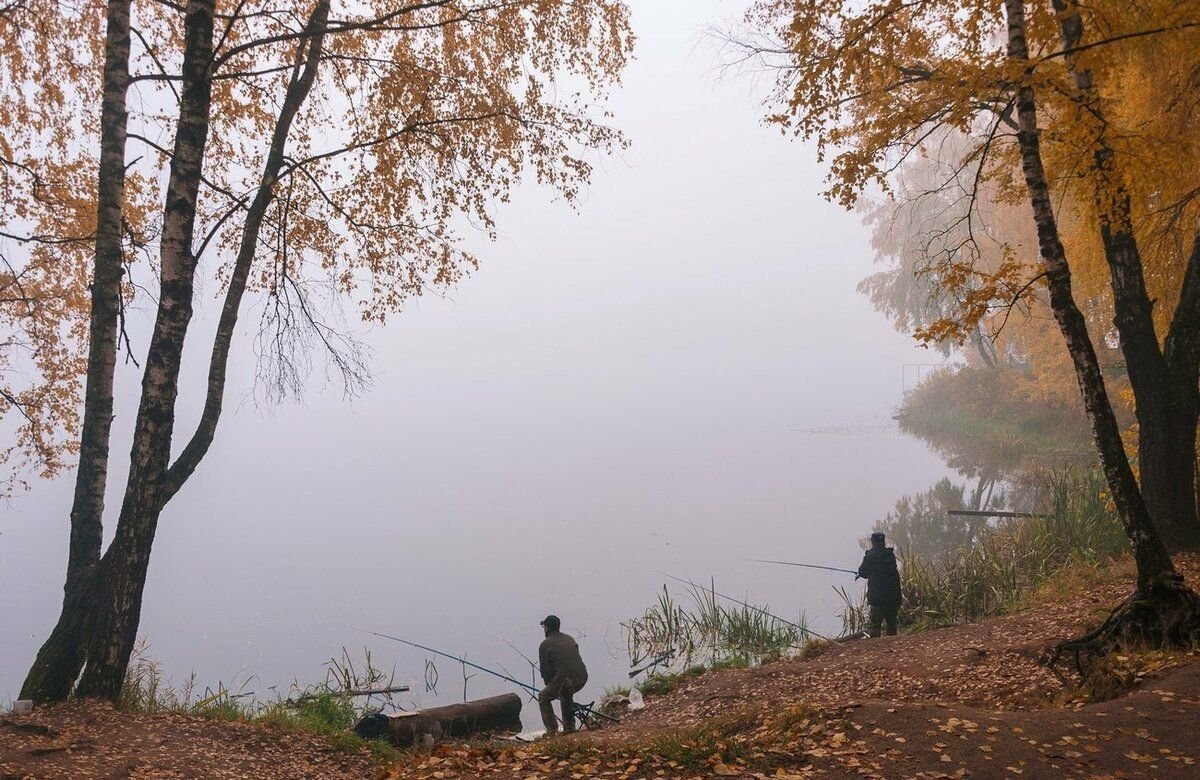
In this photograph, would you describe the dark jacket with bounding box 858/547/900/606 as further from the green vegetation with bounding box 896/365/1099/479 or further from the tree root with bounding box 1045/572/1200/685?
the green vegetation with bounding box 896/365/1099/479

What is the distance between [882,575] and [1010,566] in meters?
2.77

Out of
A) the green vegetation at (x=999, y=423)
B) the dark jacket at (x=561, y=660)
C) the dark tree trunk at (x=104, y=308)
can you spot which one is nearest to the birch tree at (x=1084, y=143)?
the dark jacket at (x=561, y=660)

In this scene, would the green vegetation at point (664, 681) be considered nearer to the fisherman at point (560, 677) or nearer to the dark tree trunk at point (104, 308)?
the fisherman at point (560, 677)

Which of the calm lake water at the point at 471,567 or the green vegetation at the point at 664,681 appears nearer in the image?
the green vegetation at the point at 664,681

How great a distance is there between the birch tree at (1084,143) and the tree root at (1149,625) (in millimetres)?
13

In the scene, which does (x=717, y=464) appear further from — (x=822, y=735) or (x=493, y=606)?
(x=822, y=735)

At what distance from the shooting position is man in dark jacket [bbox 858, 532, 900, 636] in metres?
10.5

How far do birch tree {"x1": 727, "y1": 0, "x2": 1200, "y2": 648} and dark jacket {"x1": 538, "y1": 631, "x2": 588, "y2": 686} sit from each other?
5019 millimetres

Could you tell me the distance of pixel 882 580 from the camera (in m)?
10.6

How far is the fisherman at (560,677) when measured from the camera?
865 centimetres

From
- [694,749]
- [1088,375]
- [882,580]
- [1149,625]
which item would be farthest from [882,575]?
[694,749]

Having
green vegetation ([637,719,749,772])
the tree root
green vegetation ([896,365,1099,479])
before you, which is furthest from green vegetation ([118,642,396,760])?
green vegetation ([896,365,1099,479])

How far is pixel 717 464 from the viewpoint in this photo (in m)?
43.0

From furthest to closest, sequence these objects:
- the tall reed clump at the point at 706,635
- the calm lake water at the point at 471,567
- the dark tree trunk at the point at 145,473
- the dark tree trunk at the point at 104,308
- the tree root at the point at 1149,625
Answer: the calm lake water at the point at 471,567
the tall reed clump at the point at 706,635
the dark tree trunk at the point at 104,308
the dark tree trunk at the point at 145,473
the tree root at the point at 1149,625
